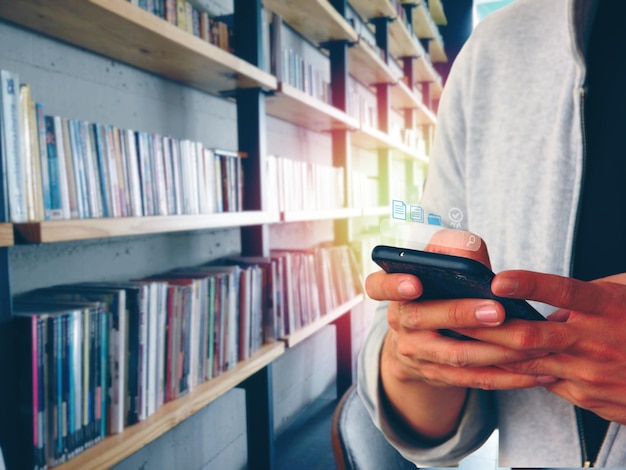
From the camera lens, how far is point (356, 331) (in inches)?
143

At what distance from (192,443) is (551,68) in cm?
183

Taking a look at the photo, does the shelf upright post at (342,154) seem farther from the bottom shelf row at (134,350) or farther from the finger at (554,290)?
the finger at (554,290)

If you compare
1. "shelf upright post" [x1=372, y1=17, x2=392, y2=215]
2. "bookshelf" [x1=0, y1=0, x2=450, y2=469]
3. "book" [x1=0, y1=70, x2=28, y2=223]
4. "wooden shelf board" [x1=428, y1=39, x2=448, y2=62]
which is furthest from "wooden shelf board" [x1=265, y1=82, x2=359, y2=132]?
"wooden shelf board" [x1=428, y1=39, x2=448, y2=62]

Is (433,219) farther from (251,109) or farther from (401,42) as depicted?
(401,42)

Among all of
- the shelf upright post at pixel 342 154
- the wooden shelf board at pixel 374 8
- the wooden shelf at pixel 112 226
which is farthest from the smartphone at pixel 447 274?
the wooden shelf board at pixel 374 8

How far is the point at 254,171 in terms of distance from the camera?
1800 mm

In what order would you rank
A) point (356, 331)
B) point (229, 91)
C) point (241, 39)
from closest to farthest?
point (241, 39)
point (229, 91)
point (356, 331)

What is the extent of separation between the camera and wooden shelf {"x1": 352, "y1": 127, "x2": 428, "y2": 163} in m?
2.99

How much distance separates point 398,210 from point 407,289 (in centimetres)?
8

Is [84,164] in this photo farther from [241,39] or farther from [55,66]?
[241,39]

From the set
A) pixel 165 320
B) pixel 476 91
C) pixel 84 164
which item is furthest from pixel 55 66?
pixel 476 91

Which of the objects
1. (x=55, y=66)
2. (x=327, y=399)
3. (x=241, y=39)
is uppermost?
(x=241, y=39)

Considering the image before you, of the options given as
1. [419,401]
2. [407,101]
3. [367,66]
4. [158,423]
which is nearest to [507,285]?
[419,401]

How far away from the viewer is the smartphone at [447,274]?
47 cm
